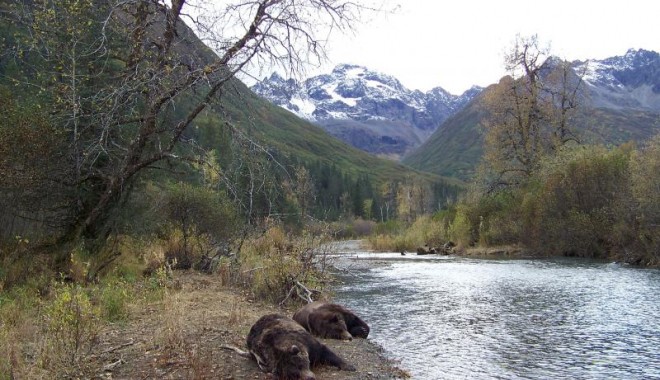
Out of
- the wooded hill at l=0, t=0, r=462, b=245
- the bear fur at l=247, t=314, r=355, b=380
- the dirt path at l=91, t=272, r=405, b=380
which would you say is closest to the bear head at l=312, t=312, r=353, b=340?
the dirt path at l=91, t=272, r=405, b=380

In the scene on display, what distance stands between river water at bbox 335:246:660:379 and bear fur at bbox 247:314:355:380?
1.79 m

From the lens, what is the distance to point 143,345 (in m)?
8.96

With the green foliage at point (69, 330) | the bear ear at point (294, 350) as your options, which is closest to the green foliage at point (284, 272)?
the bear ear at point (294, 350)

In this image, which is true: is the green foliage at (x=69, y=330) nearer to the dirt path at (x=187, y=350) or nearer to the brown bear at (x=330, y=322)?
the dirt path at (x=187, y=350)

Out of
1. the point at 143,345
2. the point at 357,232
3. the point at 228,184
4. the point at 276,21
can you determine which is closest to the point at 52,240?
the point at 228,184

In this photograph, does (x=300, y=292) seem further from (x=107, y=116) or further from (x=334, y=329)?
(x=107, y=116)

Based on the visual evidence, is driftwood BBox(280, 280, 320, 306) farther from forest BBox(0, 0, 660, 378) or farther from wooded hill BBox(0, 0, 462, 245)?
wooded hill BBox(0, 0, 462, 245)

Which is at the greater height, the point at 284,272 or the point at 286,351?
the point at 284,272

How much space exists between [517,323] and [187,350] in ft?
29.8

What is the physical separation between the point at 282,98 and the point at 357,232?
3379 inches

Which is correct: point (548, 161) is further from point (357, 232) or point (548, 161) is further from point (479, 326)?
point (357, 232)

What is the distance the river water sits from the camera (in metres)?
9.98

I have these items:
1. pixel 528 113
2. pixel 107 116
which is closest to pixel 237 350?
pixel 107 116

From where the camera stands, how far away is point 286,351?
8.40 metres
